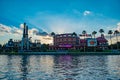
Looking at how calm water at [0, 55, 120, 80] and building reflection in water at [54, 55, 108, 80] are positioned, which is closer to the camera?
calm water at [0, 55, 120, 80]

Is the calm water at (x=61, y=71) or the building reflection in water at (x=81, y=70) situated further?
the building reflection in water at (x=81, y=70)

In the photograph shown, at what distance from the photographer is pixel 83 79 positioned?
29344 mm

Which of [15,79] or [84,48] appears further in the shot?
[84,48]

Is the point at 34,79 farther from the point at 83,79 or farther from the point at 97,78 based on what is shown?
the point at 97,78

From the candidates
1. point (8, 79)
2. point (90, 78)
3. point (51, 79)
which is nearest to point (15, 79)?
point (8, 79)

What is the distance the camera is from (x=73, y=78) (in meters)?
30.2

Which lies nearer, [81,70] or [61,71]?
[61,71]

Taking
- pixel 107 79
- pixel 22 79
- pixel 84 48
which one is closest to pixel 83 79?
pixel 107 79

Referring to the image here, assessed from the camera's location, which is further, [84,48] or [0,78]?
[84,48]

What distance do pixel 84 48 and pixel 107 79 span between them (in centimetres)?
17145

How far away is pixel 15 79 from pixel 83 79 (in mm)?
9925

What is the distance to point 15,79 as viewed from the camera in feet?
97.0

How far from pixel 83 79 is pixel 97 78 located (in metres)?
2.31

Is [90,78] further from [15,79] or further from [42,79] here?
[15,79]
